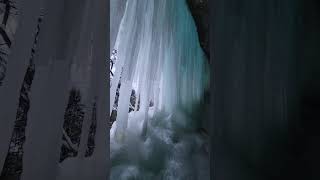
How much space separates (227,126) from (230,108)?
77 millimetres

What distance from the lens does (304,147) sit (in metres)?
1.29

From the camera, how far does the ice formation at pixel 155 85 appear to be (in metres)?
2.29

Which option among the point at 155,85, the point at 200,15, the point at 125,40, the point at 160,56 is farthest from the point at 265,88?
the point at 200,15

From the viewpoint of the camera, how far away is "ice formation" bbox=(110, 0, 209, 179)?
2.29 meters

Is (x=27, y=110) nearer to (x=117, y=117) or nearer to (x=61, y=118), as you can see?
(x=61, y=118)

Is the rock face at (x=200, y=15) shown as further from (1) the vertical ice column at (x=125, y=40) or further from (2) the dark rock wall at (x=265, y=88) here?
(2) the dark rock wall at (x=265, y=88)

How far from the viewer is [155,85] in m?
3.10

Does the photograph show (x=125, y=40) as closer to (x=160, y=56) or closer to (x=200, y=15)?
(x=160, y=56)

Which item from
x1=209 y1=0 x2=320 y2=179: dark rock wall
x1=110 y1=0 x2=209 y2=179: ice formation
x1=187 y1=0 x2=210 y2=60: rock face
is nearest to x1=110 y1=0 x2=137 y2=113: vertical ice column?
x1=110 y1=0 x2=209 y2=179: ice formation

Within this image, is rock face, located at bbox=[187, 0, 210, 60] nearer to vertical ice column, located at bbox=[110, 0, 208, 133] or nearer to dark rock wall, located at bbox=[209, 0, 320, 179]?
vertical ice column, located at bbox=[110, 0, 208, 133]

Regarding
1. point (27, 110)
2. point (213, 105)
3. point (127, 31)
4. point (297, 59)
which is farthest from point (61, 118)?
point (127, 31)

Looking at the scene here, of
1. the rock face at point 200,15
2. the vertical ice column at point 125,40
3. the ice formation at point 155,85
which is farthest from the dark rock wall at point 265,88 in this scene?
the rock face at point 200,15

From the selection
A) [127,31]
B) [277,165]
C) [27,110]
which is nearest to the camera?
[27,110]

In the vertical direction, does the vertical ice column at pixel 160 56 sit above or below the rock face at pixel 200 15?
below
